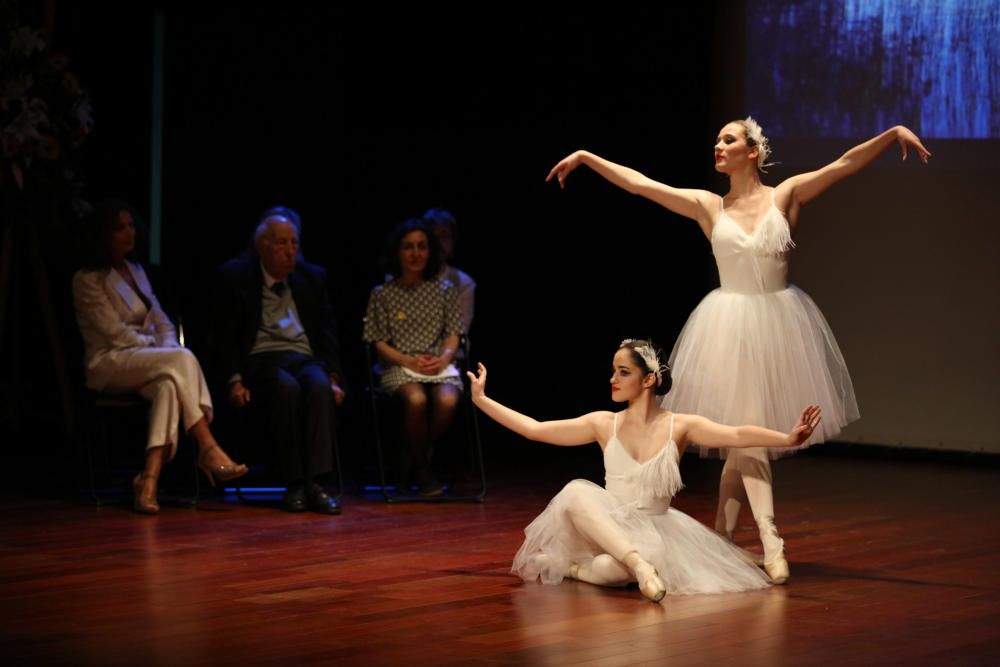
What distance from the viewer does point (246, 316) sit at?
598cm

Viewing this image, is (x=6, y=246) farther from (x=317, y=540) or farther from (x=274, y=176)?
(x=317, y=540)

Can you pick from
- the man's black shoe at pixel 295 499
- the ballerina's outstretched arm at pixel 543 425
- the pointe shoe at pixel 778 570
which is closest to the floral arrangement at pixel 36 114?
the man's black shoe at pixel 295 499

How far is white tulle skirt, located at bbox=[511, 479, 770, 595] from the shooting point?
409 centimetres

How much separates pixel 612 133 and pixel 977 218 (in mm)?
1884

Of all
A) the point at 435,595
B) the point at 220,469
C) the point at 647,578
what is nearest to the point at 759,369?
the point at 647,578

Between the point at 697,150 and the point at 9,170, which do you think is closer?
the point at 9,170

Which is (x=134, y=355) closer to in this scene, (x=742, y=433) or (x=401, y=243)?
(x=401, y=243)

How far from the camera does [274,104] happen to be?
780 cm

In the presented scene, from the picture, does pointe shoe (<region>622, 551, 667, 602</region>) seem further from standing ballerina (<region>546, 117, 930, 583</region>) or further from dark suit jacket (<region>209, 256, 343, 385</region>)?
dark suit jacket (<region>209, 256, 343, 385</region>)

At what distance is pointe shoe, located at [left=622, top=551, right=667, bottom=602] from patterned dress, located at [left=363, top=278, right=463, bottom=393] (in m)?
2.18

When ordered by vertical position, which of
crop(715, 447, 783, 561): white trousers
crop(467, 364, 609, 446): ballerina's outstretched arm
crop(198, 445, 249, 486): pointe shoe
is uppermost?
crop(467, 364, 609, 446): ballerina's outstretched arm

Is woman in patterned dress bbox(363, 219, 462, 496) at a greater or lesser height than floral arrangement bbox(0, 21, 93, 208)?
lesser

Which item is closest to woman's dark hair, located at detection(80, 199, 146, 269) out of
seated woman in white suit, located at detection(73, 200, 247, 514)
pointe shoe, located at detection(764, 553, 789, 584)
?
seated woman in white suit, located at detection(73, 200, 247, 514)

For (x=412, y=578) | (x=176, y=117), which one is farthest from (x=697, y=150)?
(x=412, y=578)
